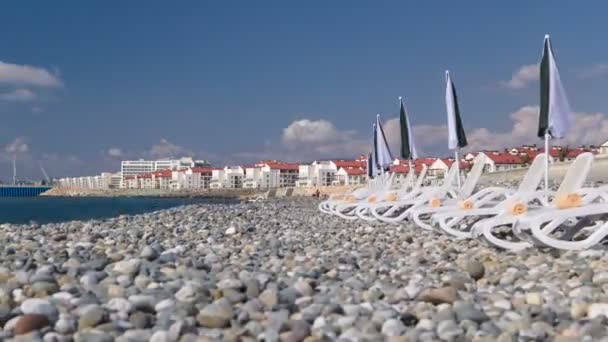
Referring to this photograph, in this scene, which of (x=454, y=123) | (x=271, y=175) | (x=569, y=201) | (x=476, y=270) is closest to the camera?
(x=476, y=270)

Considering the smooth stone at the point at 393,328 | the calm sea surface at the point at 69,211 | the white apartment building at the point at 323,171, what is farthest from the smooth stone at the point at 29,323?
the white apartment building at the point at 323,171

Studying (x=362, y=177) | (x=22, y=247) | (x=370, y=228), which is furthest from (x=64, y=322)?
(x=362, y=177)

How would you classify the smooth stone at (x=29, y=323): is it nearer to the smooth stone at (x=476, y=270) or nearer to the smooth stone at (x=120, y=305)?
the smooth stone at (x=120, y=305)

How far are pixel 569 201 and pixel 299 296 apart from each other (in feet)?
11.2

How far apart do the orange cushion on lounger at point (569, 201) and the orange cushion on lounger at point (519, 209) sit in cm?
35

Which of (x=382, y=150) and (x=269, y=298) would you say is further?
(x=382, y=150)

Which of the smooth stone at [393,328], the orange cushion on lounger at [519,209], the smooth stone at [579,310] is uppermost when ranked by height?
the orange cushion on lounger at [519,209]

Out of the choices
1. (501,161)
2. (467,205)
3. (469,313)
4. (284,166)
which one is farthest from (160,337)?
(284,166)

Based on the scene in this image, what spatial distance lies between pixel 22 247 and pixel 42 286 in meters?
3.12

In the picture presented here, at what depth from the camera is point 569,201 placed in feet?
20.8

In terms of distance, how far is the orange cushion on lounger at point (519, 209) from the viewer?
22.0 feet

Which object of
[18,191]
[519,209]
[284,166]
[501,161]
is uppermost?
[284,166]

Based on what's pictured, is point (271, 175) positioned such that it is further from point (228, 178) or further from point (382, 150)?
point (382, 150)

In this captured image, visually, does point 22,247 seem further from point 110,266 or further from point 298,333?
point 298,333
